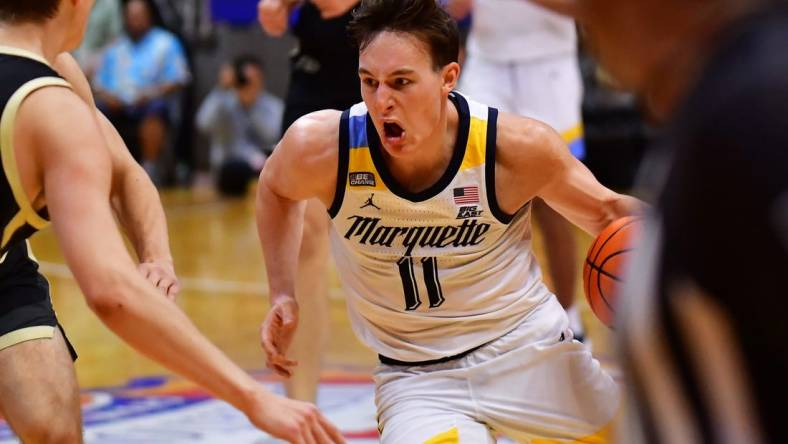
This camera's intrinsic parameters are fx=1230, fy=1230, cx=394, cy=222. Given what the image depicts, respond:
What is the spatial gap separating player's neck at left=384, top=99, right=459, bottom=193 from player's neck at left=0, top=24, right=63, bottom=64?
47.0 inches

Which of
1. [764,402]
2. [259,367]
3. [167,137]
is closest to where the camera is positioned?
[764,402]

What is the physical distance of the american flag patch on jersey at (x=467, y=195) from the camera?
400 centimetres

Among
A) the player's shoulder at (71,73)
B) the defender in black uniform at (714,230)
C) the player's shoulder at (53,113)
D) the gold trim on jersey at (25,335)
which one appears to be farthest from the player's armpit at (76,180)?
the defender in black uniform at (714,230)

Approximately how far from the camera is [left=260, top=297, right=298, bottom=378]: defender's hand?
393 centimetres

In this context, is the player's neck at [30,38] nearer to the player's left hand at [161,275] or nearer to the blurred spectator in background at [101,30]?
the player's left hand at [161,275]

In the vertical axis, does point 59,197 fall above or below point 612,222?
above

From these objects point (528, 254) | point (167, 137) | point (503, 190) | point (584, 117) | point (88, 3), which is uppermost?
point (88, 3)

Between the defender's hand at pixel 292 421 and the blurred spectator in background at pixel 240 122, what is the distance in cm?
1299

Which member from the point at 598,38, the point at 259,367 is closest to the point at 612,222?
the point at 598,38

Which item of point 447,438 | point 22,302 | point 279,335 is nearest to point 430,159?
point 279,335

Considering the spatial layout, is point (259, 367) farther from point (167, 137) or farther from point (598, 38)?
point (167, 137)

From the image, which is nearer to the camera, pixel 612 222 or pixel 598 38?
pixel 598 38

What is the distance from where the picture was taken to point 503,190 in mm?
4004

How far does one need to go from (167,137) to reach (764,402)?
50.1ft
